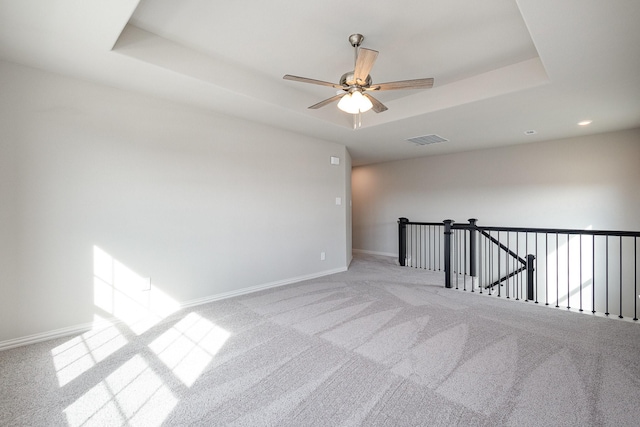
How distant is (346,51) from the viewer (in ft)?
8.73

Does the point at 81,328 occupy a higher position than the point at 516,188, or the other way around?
the point at 516,188

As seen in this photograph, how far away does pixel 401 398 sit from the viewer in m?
1.70

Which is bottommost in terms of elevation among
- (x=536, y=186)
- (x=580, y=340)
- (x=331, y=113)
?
(x=580, y=340)

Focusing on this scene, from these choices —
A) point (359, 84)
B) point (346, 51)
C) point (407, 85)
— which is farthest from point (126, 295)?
point (407, 85)

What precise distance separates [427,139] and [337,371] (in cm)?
415

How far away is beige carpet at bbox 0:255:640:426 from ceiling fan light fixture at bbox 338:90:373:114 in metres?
2.10

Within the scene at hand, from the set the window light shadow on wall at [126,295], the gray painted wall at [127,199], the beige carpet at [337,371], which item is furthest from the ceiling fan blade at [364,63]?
the window light shadow on wall at [126,295]

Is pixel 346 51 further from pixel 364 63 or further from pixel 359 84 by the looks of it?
pixel 364 63

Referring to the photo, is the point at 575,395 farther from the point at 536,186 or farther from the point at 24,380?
the point at 536,186

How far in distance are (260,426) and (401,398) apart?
0.84m

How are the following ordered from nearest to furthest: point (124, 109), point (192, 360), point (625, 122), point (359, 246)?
1. point (192, 360)
2. point (124, 109)
3. point (625, 122)
4. point (359, 246)

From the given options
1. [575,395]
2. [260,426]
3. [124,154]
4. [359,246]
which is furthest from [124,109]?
[359,246]

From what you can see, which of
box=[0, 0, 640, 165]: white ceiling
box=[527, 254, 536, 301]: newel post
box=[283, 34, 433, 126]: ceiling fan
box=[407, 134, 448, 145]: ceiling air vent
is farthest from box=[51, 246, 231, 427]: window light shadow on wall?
box=[527, 254, 536, 301]: newel post

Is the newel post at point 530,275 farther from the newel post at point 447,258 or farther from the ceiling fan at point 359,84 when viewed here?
the ceiling fan at point 359,84
